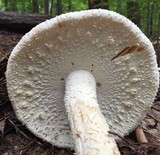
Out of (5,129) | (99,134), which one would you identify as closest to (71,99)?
(99,134)

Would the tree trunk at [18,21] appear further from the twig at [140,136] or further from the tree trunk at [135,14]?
the twig at [140,136]

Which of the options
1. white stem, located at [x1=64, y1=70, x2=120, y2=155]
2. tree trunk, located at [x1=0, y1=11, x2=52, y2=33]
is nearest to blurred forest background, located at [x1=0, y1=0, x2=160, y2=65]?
tree trunk, located at [x1=0, y1=11, x2=52, y2=33]

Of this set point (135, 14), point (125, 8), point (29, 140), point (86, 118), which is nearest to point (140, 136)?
point (86, 118)

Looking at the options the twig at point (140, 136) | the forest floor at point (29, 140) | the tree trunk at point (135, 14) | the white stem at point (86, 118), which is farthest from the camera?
the tree trunk at point (135, 14)

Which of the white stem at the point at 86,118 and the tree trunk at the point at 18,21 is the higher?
the white stem at the point at 86,118

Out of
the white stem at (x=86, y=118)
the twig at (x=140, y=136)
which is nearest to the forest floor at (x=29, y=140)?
the twig at (x=140, y=136)

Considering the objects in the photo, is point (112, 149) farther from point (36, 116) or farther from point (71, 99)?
point (36, 116)

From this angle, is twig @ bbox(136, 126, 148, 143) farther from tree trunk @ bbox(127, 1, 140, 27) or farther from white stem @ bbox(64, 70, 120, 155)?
tree trunk @ bbox(127, 1, 140, 27)
